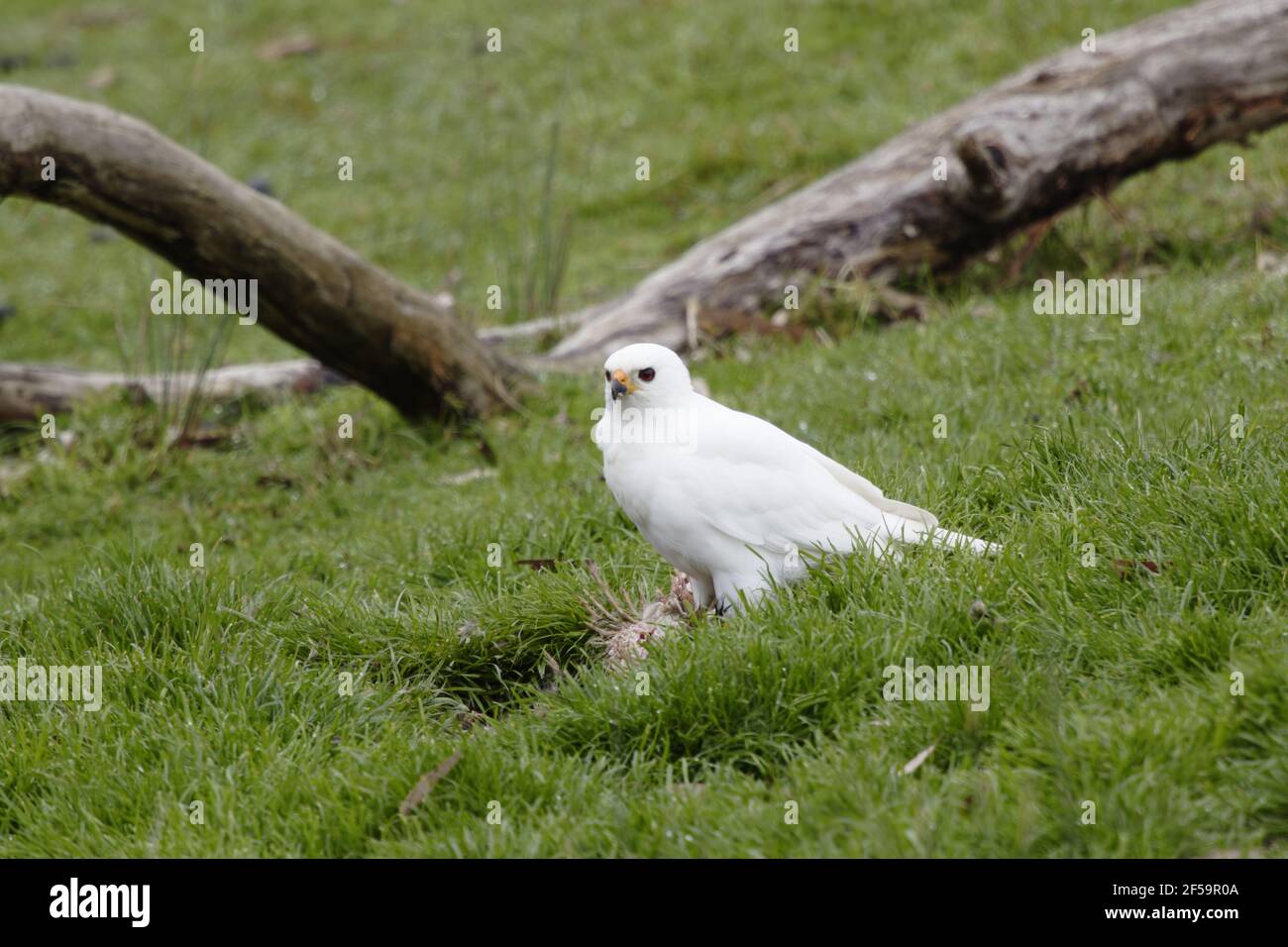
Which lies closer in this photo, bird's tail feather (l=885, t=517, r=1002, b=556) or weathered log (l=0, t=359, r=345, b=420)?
bird's tail feather (l=885, t=517, r=1002, b=556)

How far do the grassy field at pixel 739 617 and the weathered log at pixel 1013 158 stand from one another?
0.43 metres

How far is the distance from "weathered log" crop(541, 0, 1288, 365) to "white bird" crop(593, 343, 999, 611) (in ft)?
12.2

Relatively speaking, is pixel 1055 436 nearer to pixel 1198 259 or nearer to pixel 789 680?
pixel 789 680

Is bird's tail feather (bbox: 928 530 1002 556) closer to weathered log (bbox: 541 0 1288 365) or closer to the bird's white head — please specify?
the bird's white head

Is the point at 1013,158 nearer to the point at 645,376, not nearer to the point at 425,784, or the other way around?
the point at 645,376

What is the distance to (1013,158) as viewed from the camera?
7477 mm

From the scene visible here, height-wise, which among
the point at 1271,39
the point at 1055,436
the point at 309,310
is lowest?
the point at 1055,436

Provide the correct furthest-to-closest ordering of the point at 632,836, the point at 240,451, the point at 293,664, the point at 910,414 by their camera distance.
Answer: the point at 240,451 → the point at 910,414 → the point at 293,664 → the point at 632,836

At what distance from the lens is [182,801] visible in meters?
3.47

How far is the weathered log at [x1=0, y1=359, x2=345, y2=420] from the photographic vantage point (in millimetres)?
7984

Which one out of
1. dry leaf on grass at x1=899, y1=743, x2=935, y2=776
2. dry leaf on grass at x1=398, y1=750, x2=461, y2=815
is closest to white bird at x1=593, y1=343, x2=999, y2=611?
dry leaf on grass at x1=899, y1=743, x2=935, y2=776

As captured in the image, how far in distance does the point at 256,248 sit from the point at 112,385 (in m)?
2.19

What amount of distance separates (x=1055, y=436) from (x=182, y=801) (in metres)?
3.23
